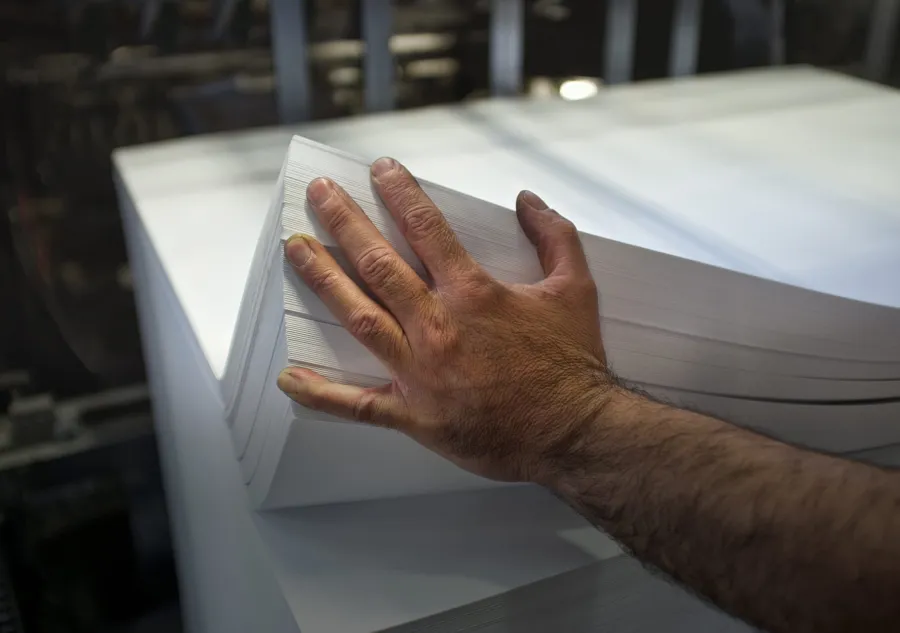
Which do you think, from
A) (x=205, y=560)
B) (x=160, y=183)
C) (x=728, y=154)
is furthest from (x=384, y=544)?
(x=728, y=154)

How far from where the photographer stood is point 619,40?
5.57ft

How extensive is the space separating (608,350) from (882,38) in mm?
1625

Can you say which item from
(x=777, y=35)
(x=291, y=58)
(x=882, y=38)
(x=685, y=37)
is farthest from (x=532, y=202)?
(x=882, y=38)

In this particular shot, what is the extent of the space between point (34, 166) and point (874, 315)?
1.28 m

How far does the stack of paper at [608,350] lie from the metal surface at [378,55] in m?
0.88

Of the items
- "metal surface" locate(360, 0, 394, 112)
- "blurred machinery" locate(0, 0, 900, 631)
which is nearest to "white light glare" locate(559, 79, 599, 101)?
"blurred machinery" locate(0, 0, 900, 631)

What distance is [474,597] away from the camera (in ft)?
2.15

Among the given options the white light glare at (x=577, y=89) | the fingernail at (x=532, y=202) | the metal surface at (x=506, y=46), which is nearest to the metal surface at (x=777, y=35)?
the white light glare at (x=577, y=89)

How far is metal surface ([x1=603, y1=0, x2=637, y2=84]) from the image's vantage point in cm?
167

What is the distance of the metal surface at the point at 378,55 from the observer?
1444 millimetres

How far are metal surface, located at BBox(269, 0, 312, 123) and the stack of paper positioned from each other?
81 centimetres

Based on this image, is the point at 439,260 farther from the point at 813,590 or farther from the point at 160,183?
the point at 160,183

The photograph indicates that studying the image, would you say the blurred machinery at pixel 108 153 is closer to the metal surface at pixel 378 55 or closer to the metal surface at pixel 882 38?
the metal surface at pixel 378 55

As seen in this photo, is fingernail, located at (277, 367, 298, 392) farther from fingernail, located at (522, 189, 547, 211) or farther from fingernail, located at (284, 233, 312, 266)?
fingernail, located at (522, 189, 547, 211)
